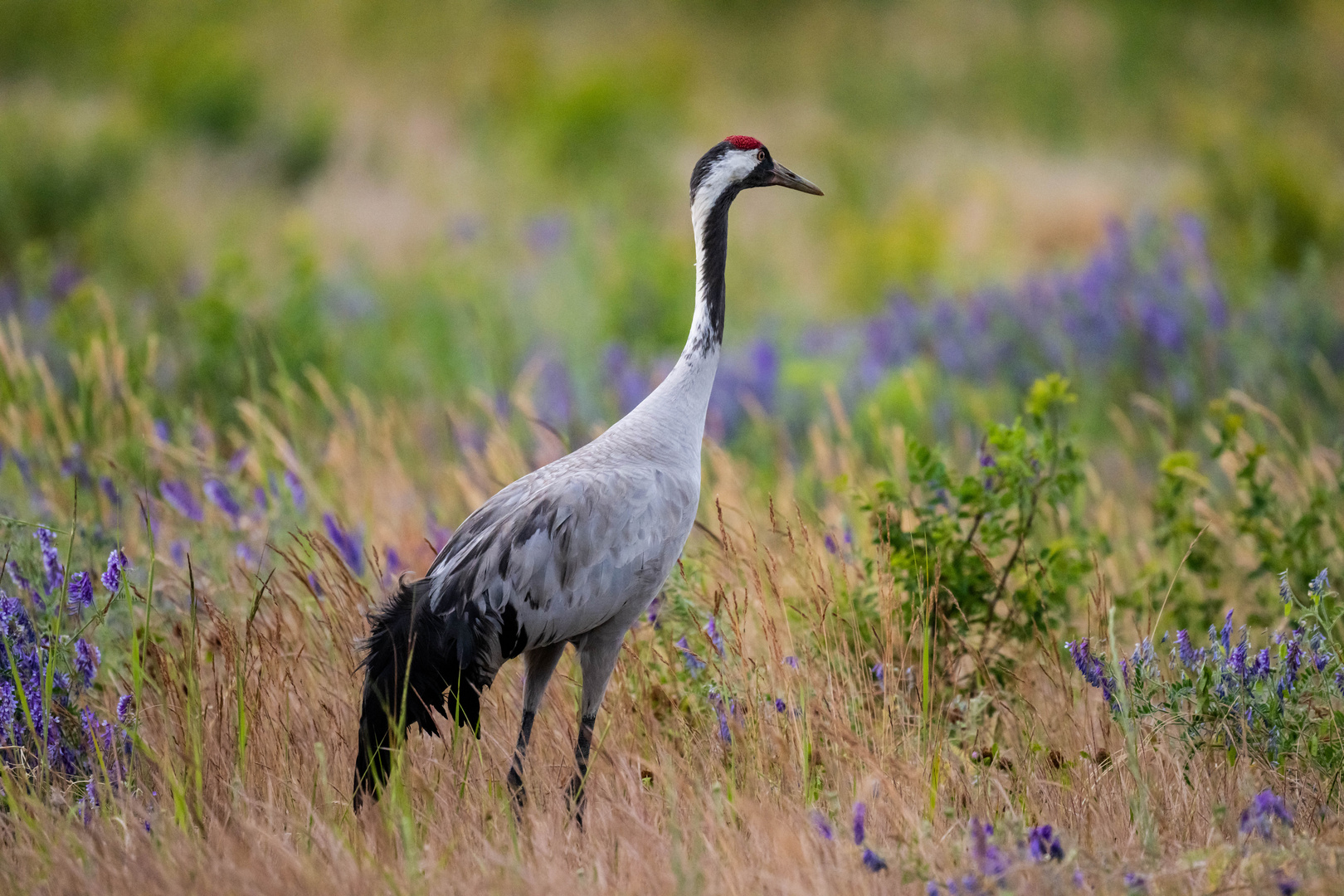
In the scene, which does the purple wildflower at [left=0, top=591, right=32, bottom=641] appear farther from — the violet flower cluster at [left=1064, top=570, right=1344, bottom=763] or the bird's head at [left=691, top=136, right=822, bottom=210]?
the violet flower cluster at [left=1064, top=570, right=1344, bottom=763]

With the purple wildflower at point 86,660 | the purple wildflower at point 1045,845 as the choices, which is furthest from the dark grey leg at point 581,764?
the purple wildflower at point 86,660

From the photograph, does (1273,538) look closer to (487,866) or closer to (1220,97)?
(487,866)

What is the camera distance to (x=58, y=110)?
13938 millimetres

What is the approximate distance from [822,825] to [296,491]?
234 centimetres

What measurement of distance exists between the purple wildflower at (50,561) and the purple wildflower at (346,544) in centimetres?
79

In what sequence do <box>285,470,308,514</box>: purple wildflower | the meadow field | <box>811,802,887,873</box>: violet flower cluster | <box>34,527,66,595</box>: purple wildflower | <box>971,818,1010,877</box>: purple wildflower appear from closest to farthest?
1. <box>971,818,1010,877</box>: purple wildflower
2. <box>811,802,887,873</box>: violet flower cluster
3. the meadow field
4. <box>34,527,66,595</box>: purple wildflower
5. <box>285,470,308,514</box>: purple wildflower

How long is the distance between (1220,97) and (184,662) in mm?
19024

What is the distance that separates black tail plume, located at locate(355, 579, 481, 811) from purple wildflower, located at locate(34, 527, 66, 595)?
3.07 ft

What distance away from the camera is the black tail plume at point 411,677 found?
2736 mm

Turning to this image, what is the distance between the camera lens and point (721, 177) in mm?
3402

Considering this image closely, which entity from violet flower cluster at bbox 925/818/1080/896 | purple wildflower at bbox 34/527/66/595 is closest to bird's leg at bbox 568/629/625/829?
violet flower cluster at bbox 925/818/1080/896

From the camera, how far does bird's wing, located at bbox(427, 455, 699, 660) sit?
287cm

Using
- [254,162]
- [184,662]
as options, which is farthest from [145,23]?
[184,662]

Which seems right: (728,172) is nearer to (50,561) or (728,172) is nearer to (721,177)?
(721,177)
